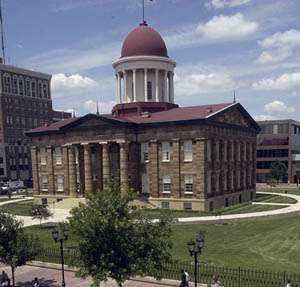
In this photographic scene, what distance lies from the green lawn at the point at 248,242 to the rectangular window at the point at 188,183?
370 inches

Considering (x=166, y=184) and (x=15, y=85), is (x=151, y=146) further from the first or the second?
(x=15, y=85)

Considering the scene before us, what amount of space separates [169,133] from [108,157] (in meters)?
9.80

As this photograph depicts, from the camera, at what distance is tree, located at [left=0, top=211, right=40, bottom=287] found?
2503cm

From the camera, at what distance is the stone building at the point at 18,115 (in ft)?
364

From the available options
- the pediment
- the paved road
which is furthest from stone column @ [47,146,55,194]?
the paved road

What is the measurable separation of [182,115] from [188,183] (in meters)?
9.55

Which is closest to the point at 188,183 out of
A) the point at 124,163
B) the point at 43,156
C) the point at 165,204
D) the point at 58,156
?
the point at 165,204

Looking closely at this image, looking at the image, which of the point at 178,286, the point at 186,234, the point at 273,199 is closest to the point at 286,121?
the point at 273,199

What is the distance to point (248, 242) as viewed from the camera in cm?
3566

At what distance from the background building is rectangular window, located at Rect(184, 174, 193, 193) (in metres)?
53.7

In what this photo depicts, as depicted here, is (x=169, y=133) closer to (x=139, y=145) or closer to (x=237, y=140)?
(x=139, y=145)

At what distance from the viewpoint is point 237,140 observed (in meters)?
62.2

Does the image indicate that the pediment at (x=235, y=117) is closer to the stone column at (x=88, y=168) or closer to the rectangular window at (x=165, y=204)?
the rectangular window at (x=165, y=204)

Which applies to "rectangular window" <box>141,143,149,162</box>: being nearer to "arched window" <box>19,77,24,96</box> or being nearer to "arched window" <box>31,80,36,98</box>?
"arched window" <box>19,77,24,96</box>
